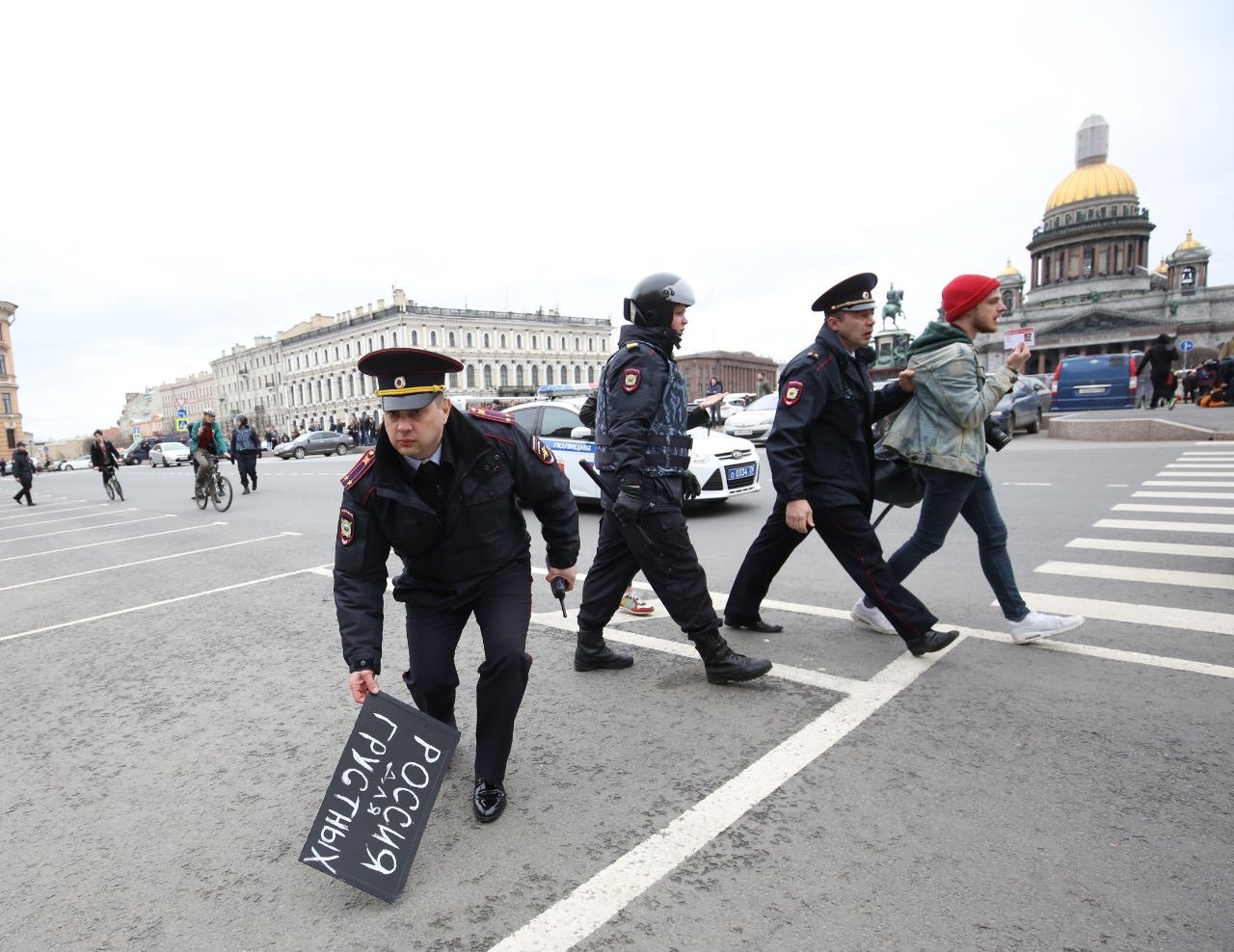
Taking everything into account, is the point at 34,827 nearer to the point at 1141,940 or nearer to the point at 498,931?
the point at 498,931

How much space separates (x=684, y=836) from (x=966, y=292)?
303 cm

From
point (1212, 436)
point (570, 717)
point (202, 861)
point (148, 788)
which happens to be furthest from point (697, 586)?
point (1212, 436)

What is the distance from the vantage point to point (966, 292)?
12.8 feet

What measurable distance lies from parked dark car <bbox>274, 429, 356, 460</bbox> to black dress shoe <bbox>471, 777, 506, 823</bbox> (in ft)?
132

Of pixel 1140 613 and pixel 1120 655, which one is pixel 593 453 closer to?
pixel 1140 613

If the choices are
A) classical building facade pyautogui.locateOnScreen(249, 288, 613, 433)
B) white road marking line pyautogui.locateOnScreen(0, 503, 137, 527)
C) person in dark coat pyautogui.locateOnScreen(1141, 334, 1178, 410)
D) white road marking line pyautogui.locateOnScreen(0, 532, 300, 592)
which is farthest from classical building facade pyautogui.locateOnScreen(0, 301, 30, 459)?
person in dark coat pyautogui.locateOnScreen(1141, 334, 1178, 410)

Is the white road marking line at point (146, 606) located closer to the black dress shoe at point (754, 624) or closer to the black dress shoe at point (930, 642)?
the black dress shoe at point (754, 624)

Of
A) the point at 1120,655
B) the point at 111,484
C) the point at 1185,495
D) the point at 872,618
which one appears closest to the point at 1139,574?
the point at 1120,655

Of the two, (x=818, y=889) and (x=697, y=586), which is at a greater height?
(x=697, y=586)

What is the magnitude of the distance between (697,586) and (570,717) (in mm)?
854

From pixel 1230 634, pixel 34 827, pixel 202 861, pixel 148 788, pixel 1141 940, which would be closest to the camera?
pixel 1141 940

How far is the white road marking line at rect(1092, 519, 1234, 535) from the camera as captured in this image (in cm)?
687

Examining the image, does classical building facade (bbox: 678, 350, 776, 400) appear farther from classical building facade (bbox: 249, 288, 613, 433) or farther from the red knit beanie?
the red knit beanie

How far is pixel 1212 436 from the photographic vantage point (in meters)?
14.7
